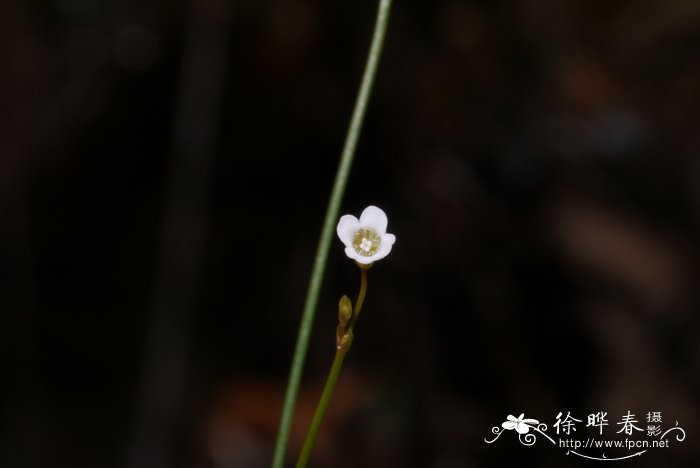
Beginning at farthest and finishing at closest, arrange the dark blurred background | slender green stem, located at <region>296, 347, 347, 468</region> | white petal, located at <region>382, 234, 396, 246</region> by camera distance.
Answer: the dark blurred background → white petal, located at <region>382, 234, 396, 246</region> → slender green stem, located at <region>296, 347, 347, 468</region>

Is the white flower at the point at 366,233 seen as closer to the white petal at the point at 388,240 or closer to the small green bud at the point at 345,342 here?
the white petal at the point at 388,240

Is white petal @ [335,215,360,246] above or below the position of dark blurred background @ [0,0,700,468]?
below

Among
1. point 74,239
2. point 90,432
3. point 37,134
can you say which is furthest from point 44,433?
point 37,134

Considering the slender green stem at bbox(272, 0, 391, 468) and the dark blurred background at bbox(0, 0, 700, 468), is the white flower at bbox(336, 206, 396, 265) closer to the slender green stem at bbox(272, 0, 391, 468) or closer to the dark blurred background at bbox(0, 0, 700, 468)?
the slender green stem at bbox(272, 0, 391, 468)

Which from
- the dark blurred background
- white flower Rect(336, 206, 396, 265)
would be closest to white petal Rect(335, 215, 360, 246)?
white flower Rect(336, 206, 396, 265)

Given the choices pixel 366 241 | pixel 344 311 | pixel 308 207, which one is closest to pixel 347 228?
pixel 366 241

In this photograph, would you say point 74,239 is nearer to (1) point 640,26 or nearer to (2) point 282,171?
(2) point 282,171

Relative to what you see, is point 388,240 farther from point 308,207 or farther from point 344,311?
point 308,207
